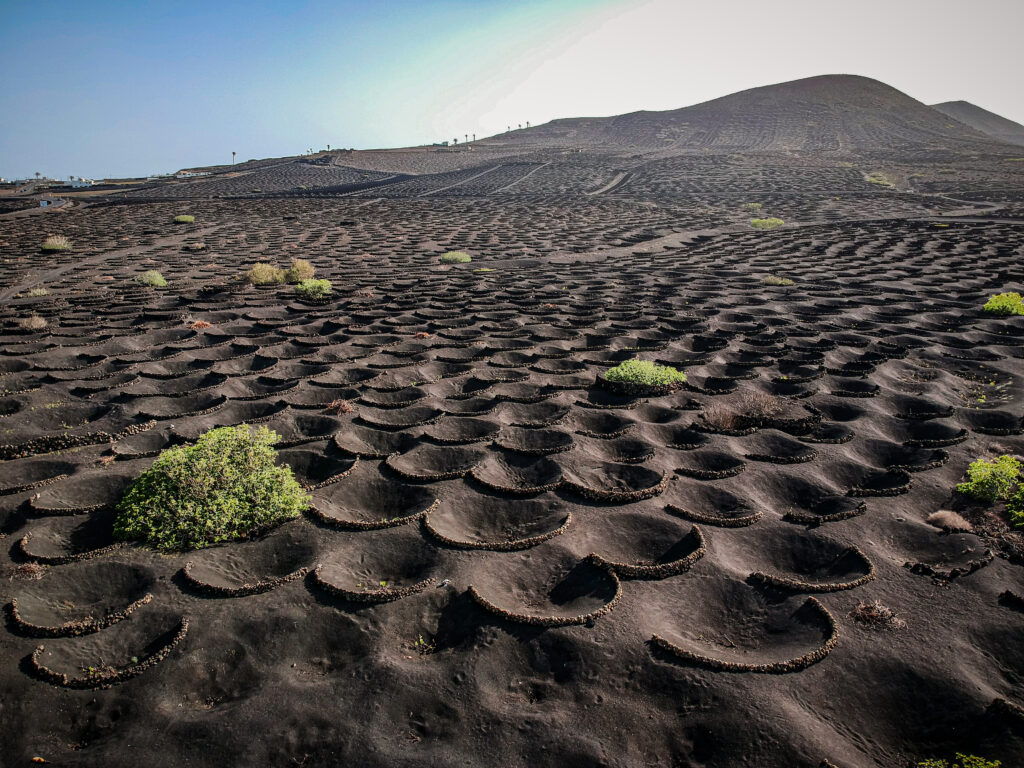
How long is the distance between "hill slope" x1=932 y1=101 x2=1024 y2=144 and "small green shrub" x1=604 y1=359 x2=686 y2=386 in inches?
5764

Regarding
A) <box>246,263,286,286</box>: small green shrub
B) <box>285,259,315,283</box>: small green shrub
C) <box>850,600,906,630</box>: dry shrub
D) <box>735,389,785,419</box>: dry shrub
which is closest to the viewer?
<box>850,600,906,630</box>: dry shrub

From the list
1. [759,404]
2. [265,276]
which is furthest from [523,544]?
[265,276]

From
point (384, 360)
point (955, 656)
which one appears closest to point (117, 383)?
point (384, 360)

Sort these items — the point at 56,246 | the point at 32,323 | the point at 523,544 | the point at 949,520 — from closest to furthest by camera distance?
the point at 523,544 < the point at 949,520 < the point at 32,323 < the point at 56,246

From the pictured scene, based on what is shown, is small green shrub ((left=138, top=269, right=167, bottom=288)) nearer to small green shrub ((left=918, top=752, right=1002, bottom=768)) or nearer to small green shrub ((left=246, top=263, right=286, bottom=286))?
small green shrub ((left=246, top=263, right=286, bottom=286))

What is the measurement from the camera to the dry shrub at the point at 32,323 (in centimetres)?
813

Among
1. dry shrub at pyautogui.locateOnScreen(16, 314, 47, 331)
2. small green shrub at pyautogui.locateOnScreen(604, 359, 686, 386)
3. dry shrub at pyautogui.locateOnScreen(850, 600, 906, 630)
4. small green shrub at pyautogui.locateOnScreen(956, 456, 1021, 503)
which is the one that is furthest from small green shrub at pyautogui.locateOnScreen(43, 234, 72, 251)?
small green shrub at pyautogui.locateOnScreen(956, 456, 1021, 503)

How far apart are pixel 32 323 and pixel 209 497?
23.0ft

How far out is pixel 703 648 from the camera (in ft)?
9.40

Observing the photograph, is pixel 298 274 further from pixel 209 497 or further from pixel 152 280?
pixel 209 497

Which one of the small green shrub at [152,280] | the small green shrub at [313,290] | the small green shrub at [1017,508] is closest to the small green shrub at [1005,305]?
the small green shrub at [1017,508]

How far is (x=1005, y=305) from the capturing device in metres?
8.58

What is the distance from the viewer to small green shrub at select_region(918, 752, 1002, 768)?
7.29ft

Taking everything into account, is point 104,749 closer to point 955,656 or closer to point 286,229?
point 955,656
